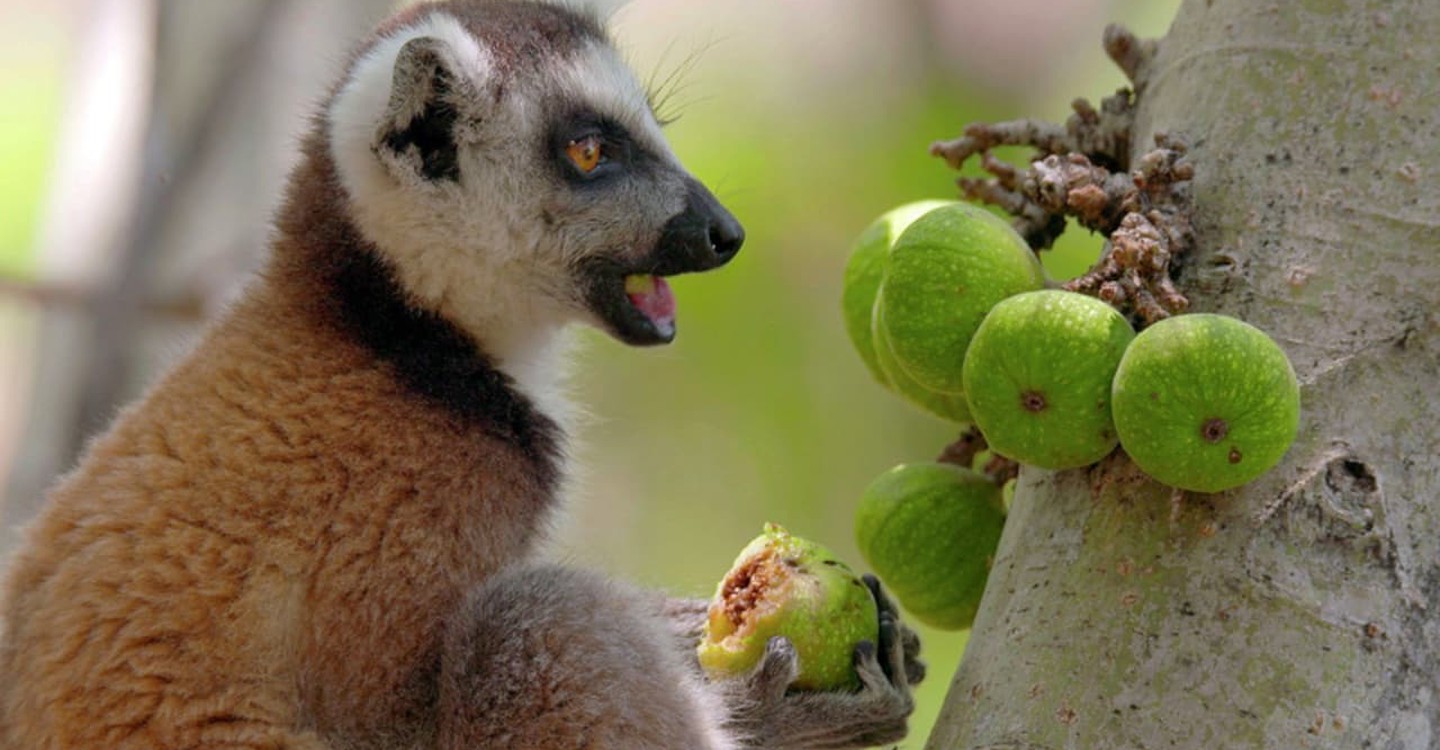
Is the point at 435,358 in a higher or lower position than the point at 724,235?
higher

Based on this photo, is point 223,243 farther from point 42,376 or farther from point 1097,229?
Answer: point 1097,229

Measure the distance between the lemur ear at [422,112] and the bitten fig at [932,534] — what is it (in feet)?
5.42

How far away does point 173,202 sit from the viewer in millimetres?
7742

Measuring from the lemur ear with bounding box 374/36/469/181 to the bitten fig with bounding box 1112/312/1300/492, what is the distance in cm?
232

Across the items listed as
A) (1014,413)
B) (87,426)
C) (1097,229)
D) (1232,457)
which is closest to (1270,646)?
(1232,457)

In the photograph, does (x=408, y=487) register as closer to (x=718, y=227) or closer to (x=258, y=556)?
(x=258, y=556)

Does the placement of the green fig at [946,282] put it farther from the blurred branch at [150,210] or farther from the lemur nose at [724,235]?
the blurred branch at [150,210]

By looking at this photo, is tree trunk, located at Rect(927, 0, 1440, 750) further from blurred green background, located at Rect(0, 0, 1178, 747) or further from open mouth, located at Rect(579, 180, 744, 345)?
blurred green background, located at Rect(0, 0, 1178, 747)

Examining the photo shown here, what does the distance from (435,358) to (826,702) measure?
1.43 metres

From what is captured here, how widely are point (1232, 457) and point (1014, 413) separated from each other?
0.43 meters

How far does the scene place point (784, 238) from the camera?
8734 millimetres

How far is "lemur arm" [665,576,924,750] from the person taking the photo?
4098mm

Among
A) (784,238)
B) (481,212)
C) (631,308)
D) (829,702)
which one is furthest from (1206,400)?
(784,238)

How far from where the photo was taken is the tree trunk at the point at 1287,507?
3.22 metres
